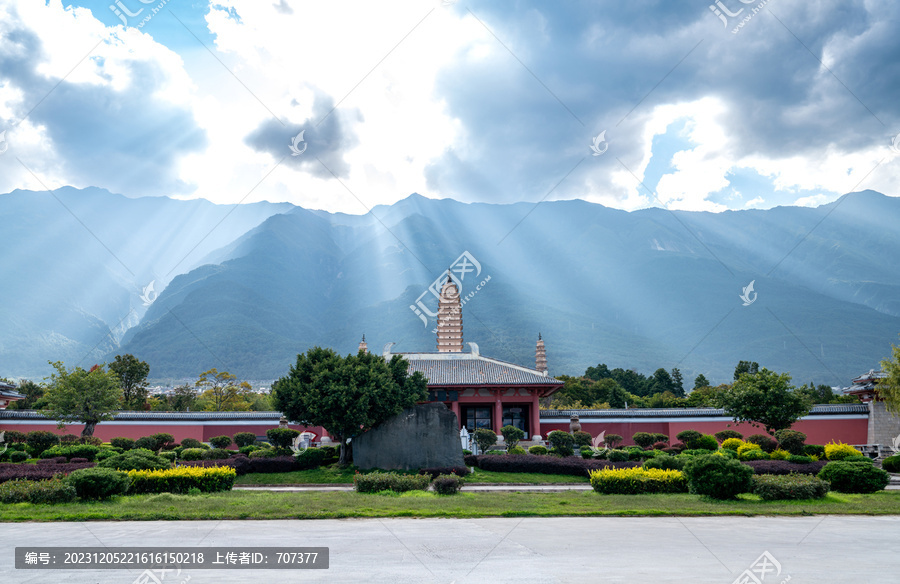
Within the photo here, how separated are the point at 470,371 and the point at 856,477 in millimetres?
22374

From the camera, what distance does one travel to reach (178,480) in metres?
13.2

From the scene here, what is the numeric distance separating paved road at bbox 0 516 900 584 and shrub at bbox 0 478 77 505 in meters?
1.88

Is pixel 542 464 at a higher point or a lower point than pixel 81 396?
lower

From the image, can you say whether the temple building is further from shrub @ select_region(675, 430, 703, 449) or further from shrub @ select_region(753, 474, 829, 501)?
shrub @ select_region(753, 474, 829, 501)

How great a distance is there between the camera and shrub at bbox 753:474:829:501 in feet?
40.2

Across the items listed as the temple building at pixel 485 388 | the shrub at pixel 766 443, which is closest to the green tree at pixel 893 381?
the shrub at pixel 766 443

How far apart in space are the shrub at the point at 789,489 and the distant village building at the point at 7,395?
130 feet

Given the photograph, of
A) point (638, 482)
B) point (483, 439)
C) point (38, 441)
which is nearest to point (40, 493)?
point (638, 482)

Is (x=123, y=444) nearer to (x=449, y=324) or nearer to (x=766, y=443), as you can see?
(x=766, y=443)

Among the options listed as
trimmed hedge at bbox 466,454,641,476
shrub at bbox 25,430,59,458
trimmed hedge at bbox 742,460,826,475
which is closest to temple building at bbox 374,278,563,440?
→ trimmed hedge at bbox 466,454,641,476

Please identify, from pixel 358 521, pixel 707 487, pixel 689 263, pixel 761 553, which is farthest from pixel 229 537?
pixel 689 263

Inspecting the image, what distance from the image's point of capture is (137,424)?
32.7 m

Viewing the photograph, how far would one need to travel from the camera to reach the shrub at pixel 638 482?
13523mm

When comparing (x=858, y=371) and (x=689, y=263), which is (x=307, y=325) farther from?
(x=858, y=371)
